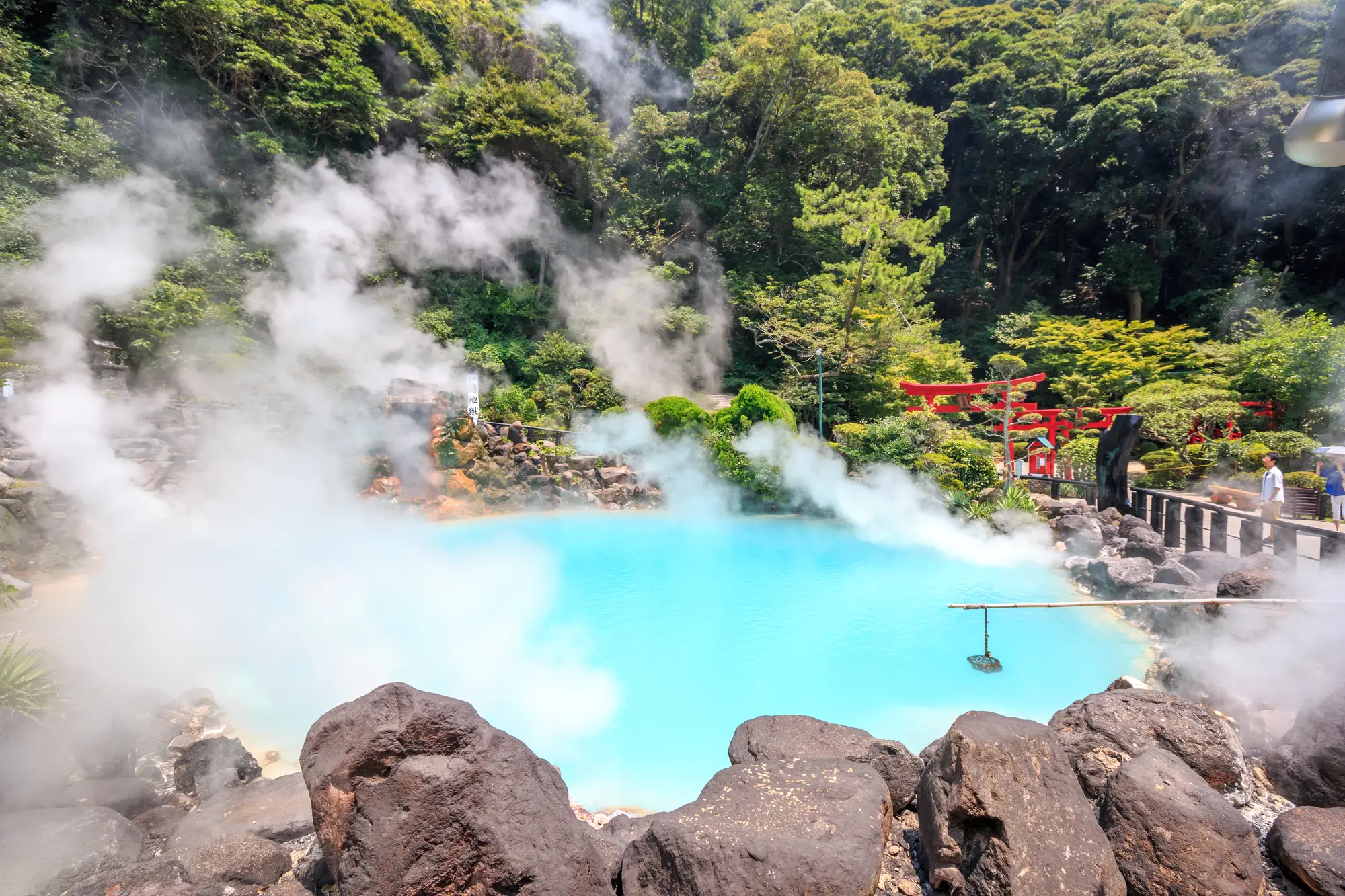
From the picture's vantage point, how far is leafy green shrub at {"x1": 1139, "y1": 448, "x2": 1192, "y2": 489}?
1170cm

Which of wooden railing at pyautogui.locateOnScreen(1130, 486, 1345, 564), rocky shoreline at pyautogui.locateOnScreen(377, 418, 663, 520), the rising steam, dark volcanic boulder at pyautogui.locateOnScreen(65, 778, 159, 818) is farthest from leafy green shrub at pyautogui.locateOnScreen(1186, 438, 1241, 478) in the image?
the rising steam

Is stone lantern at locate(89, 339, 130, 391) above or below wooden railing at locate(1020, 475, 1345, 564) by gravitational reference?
above

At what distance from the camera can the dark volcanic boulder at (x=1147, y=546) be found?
22.9 ft

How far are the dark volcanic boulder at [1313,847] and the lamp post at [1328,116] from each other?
2305 mm

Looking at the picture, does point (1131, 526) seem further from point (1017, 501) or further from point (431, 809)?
point (431, 809)

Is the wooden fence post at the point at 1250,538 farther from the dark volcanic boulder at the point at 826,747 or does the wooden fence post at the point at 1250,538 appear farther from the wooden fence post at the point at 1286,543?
the dark volcanic boulder at the point at 826,747

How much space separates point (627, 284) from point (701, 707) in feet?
45.3

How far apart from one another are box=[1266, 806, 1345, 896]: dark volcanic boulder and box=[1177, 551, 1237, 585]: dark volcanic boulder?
4.53 metres

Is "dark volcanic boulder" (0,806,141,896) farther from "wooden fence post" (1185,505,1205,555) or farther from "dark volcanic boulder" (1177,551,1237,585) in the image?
"wooden fence post" (1185,505,1205,555)

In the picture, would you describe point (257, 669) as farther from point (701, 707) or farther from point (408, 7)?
point (408, 7)

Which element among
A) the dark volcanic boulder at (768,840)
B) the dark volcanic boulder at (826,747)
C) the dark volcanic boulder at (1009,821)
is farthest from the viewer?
the dark volcanic boulder at (826,747)

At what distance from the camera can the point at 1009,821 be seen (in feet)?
6.65

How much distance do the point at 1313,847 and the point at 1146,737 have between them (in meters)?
0.66

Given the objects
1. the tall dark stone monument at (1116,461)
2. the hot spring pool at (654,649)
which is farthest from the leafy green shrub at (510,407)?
the tall dark stone monument at (1116,461)
